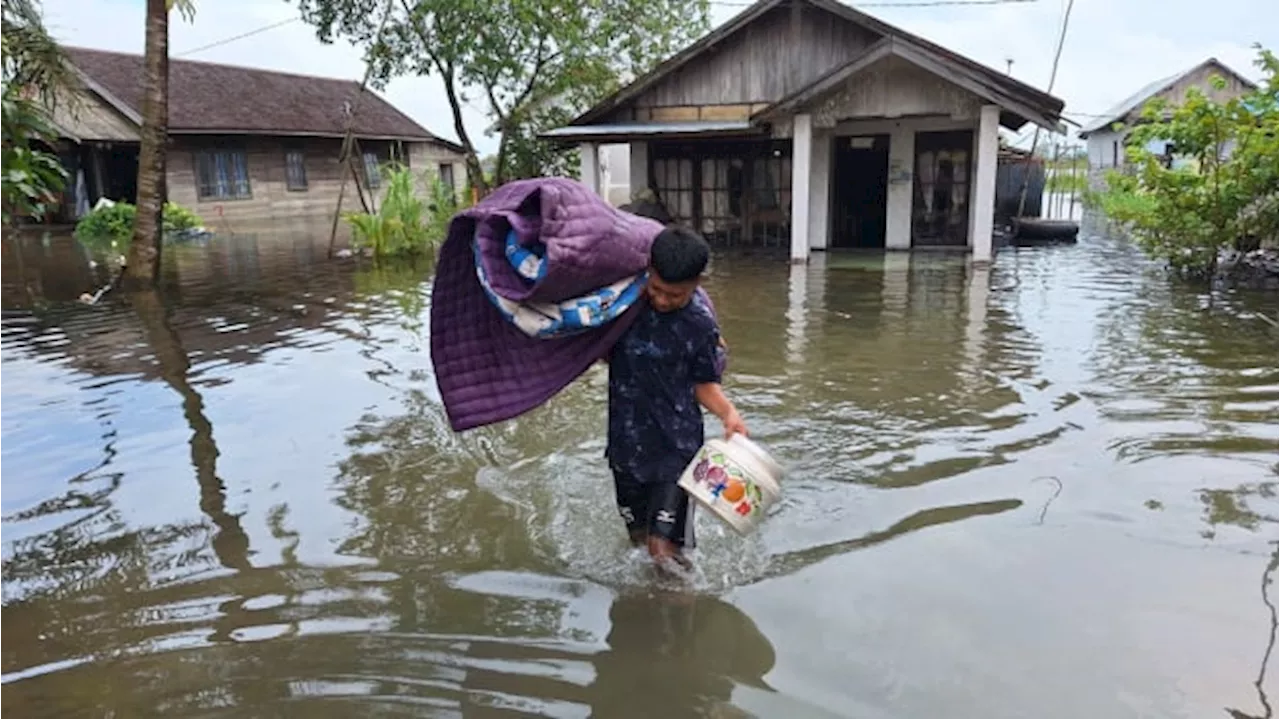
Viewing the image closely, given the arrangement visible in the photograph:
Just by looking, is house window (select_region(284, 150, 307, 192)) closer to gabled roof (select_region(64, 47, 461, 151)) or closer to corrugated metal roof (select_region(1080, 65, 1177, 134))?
gabled roof (select_region(64, 47, 461, 151))

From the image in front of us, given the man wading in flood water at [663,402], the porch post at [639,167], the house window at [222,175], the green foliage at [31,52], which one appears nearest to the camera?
the man wading in flood water at [663,402]

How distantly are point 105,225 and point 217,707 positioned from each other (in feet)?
70.6

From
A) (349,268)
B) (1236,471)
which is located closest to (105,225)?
(349,268)

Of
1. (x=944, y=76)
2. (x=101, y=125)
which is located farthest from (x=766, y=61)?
(x=101, y=125)

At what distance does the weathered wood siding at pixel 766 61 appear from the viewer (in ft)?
51.5

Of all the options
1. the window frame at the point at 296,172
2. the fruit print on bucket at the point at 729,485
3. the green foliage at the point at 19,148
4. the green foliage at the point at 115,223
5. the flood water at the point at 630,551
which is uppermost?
the window frame at the point at 296,172

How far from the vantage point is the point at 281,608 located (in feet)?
11.4

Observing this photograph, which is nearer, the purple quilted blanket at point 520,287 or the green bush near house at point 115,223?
the purple quilted blanket at point 520,287

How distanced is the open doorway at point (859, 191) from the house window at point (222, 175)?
19035mm

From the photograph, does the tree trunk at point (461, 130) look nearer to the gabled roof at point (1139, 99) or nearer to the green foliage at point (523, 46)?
the green foliage at point (523, 46)

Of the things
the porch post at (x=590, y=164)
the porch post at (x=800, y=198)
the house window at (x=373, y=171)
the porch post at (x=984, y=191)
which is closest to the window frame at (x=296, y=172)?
the house window at (x=373, y=171)

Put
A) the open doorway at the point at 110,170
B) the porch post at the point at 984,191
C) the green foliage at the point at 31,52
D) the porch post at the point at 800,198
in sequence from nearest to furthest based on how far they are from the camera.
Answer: the green foliage at the point at 31,52
the porch post at the point at 984,191
the porch post at the point at 800,198
the open doorway at the point at 110,170

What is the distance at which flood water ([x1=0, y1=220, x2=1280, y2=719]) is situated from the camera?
294 cm

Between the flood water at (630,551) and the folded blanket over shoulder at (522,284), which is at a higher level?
the folded blanket over shoulder at (522,284)
